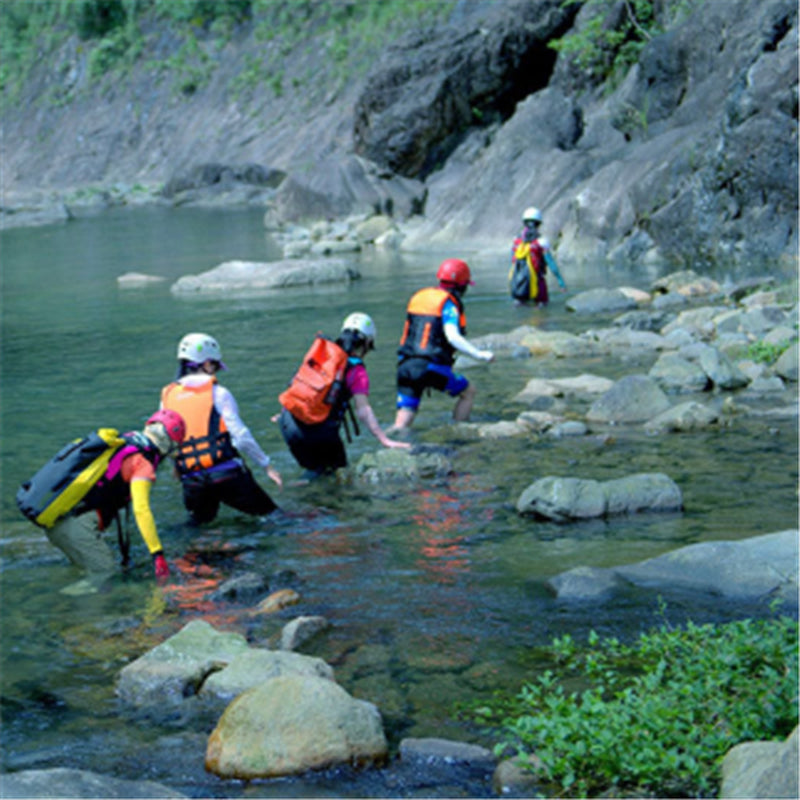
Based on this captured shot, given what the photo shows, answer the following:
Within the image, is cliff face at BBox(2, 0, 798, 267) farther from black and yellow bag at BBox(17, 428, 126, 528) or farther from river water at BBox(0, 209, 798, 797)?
black and yellow bag at BBox(17, 428, 126, 528)

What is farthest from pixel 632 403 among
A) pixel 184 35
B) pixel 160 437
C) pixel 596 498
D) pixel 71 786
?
pixel 184 35

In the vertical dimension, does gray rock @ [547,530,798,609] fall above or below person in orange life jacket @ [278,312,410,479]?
below

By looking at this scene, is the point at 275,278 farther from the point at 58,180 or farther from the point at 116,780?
Answer: the point at 58,180

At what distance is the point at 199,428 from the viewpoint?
32.6 feet

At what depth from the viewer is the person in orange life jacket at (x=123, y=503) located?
8945mm

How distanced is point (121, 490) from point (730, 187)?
759 inches

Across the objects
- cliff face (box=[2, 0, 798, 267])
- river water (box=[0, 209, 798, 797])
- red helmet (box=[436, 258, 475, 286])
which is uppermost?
cliff face (box=[2, 0, 798, 267])

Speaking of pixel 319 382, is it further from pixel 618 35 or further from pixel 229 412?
pixel 618 35

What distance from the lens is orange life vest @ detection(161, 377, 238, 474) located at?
9.85 metres

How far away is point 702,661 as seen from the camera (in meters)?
6.04

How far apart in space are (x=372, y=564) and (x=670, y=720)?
165 inches

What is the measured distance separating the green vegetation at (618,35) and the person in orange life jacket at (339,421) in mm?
25813

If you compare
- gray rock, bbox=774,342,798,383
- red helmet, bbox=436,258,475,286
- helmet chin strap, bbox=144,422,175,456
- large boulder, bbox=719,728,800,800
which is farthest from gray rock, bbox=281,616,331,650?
gray rock, bbox=774,342,798,383

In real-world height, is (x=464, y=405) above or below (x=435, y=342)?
below
